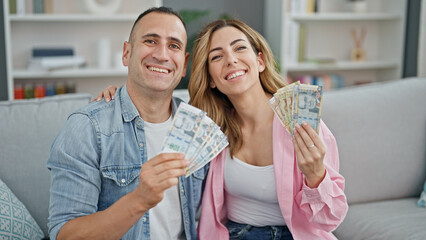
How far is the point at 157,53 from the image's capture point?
1702 millimetres

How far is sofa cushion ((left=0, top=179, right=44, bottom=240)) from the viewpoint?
1712mm

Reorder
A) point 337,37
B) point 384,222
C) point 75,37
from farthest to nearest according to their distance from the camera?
1. point 337,37
2. point 75,37
3. point 384,222

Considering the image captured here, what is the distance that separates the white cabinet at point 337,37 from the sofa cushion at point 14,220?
9.40 feet

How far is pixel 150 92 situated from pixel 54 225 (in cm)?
58

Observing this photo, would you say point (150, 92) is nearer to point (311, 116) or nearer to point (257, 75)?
point (257, 75)

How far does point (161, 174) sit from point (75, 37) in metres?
3.17

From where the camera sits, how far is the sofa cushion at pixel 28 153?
6.31 feet

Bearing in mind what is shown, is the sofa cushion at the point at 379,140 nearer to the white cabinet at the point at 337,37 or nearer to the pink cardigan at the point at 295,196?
the pink cardigan at the point at 295,196

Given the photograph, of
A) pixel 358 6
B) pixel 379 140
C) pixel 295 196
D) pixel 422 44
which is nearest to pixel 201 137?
pixel 295 196

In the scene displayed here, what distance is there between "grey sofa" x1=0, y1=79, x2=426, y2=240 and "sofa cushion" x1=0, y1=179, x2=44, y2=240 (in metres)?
0.09

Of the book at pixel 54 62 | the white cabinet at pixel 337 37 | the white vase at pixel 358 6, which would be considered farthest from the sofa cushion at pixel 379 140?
the book at pixel 54 62

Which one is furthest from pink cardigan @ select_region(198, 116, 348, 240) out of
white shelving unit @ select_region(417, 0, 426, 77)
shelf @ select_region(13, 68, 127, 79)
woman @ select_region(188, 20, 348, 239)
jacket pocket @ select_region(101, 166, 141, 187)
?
white shelving unit @ select_region(417, 0, 426, 77)

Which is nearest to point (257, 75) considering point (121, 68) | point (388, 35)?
point (121, 68)

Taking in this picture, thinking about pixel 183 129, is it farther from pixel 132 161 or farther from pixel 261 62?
pixel 261 62
